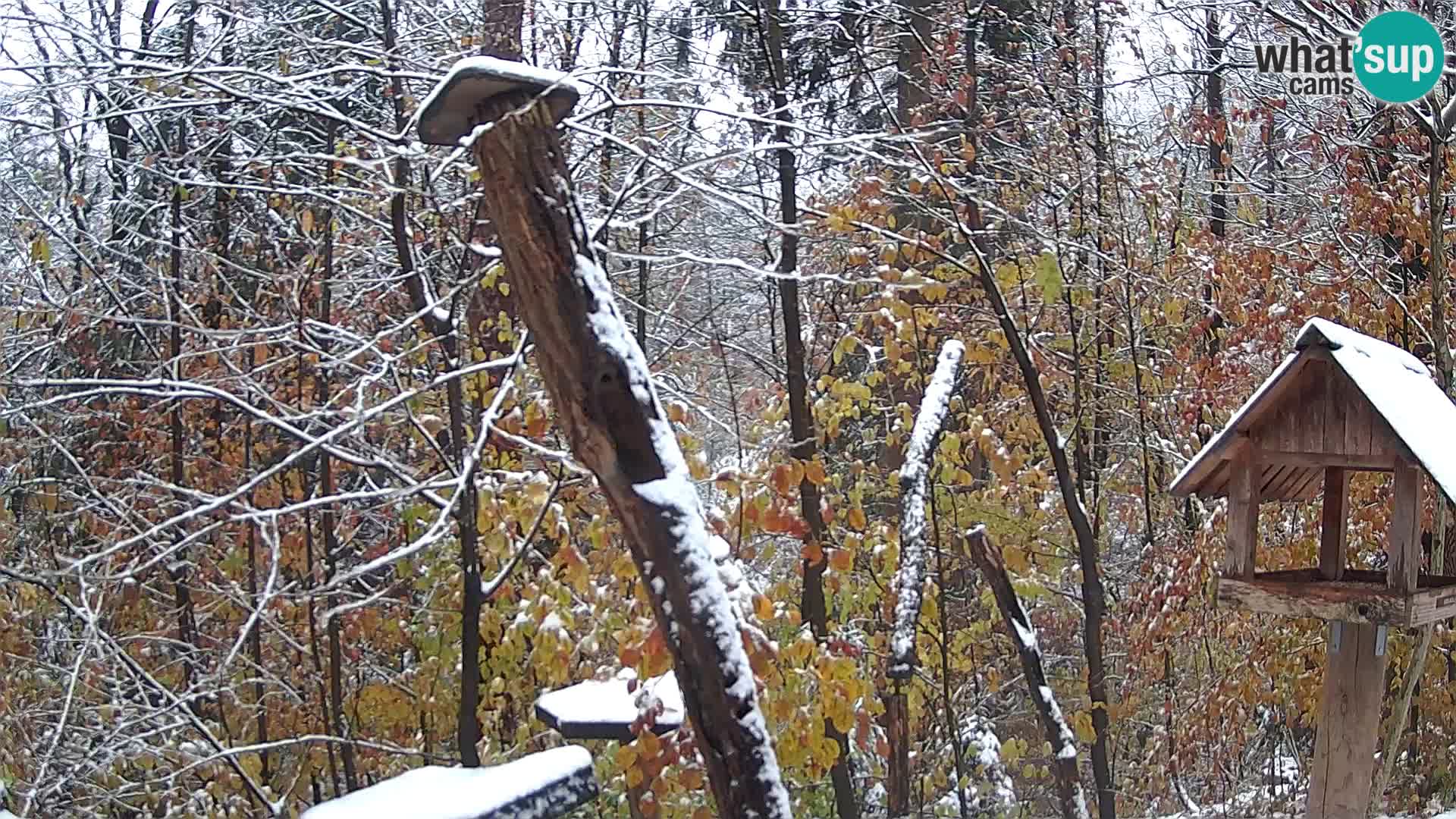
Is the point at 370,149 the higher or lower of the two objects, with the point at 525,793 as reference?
higher

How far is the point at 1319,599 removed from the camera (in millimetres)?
3357

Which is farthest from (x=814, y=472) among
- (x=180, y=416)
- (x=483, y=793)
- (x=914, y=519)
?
(x=180, y=416)

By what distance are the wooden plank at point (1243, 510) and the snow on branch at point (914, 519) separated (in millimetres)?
1141

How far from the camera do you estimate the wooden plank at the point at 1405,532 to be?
328cm

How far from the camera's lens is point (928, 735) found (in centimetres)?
655

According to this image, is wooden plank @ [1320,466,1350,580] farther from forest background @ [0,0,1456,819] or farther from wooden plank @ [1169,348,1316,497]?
forest background @ [0,0,1456,819]

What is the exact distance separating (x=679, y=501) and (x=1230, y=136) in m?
5.69

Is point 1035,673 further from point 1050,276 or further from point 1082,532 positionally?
point 1050,276

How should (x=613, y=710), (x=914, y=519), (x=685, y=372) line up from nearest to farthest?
(x=613, y=710) → (x=914, y=519) → (x=685, y=372)

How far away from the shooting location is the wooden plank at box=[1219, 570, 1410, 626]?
3.25m

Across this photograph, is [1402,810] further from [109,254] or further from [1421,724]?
[109,254]

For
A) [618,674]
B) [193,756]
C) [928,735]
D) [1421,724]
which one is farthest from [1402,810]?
[193,756]

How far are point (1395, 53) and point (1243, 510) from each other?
3456mm

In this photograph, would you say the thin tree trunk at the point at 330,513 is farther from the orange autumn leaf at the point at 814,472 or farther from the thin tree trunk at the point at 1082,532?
the thin tree trunk at the point at 1082,532
